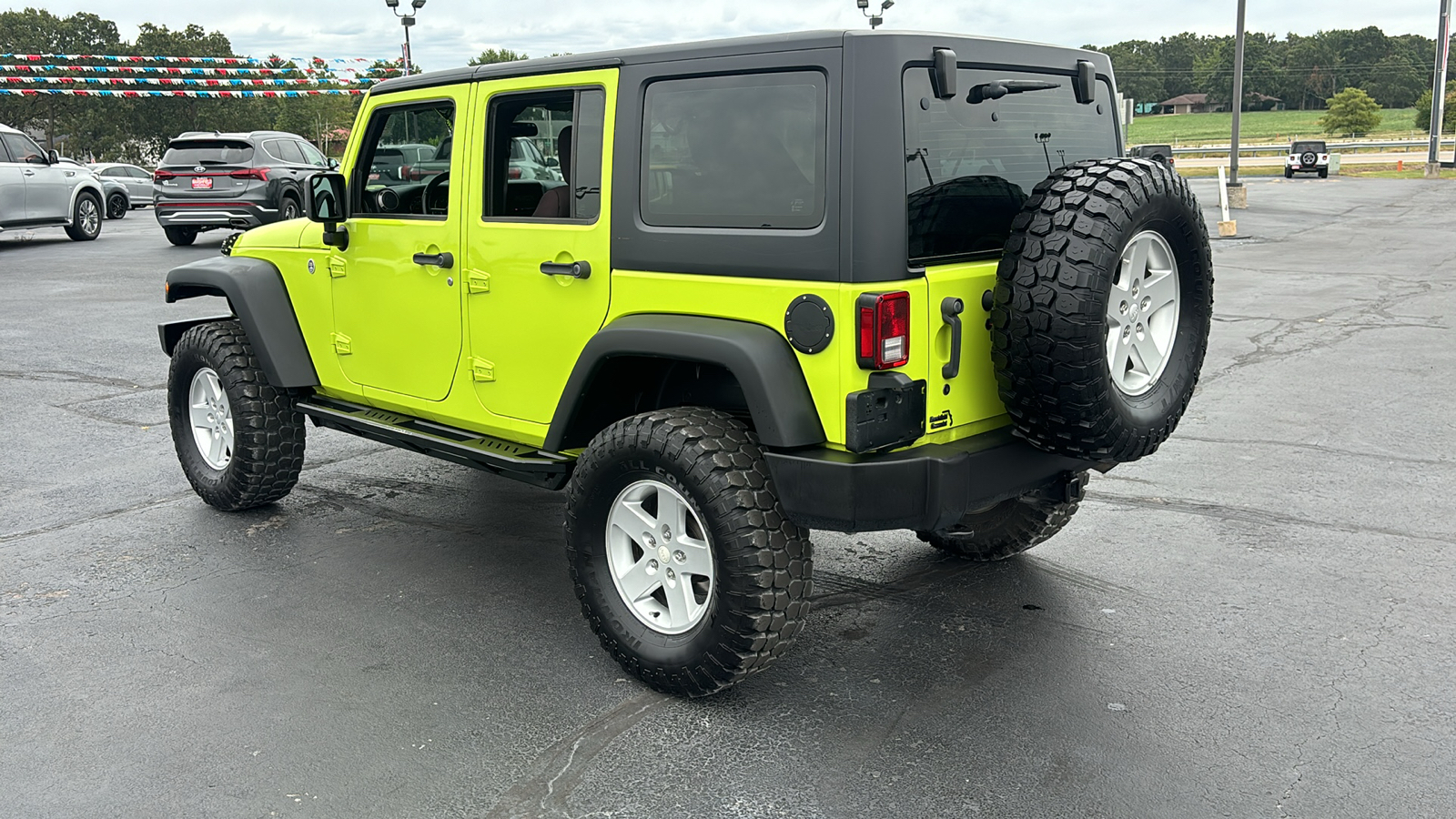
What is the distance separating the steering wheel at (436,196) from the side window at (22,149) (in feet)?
58.2

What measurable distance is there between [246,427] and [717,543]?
2.97 metres

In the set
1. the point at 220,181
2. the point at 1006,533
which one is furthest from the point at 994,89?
the point at 220,181

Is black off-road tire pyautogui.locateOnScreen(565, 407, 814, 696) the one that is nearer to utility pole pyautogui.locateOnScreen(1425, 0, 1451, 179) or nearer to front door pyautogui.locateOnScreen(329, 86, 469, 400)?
front door pyautogui.locateOnScreen(329, 86, 469, 400)

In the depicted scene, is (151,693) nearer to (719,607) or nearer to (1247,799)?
(719,607)

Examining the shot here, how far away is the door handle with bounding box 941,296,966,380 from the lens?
11.7ft

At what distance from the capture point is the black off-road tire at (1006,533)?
4723mm

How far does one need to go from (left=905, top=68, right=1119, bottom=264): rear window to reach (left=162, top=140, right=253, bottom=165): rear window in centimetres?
1697

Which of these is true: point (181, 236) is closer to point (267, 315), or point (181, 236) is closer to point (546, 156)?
point (267, 315)

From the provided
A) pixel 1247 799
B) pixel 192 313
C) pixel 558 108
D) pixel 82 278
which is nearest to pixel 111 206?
pixel 82 278

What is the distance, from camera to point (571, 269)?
4117 millimetres

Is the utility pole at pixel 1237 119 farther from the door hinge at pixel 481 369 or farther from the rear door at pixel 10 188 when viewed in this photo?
the door hinge at pixel 481 369

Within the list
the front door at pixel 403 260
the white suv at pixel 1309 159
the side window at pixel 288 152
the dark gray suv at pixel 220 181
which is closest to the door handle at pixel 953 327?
the front door at pixel 403 260

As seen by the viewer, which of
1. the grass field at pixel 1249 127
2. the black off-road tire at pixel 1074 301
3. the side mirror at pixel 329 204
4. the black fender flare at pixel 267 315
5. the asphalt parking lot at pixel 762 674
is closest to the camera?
the asphalt parking lot at pixel 762 674

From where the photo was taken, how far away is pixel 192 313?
12742 mm
